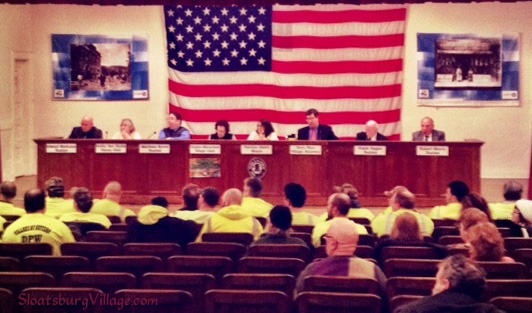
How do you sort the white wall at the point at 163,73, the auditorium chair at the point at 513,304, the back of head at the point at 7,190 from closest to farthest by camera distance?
the auditorium chair at the point at 513,304
the back of head at the point at 7,190
the white wall at the point at 163,73

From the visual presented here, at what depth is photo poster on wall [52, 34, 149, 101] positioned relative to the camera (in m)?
16.1

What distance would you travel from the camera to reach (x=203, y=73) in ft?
50.7

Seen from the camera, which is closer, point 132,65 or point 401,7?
point 401,7

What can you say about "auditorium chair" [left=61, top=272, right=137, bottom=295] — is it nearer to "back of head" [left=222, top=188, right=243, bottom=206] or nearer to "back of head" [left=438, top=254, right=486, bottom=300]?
"back of head" [left=438, top=254, right=486, bottom=300]

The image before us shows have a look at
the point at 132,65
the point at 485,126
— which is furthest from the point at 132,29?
the point at 485,126

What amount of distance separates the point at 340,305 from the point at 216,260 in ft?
4.28

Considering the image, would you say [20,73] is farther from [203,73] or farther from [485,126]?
[485,126]

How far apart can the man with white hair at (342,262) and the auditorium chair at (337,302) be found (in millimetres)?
528

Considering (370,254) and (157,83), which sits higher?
(157,83)

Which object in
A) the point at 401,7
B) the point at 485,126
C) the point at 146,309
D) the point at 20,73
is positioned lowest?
the point at 146,309

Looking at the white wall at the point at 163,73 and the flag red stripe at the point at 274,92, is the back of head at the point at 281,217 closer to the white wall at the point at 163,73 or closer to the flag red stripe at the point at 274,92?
the flag red stripe at the point at 274,92

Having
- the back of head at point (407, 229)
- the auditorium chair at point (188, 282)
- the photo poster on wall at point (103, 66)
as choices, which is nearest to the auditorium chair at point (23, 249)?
the auditorium chair at point (188, 282)

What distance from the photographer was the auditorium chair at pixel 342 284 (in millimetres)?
5043
